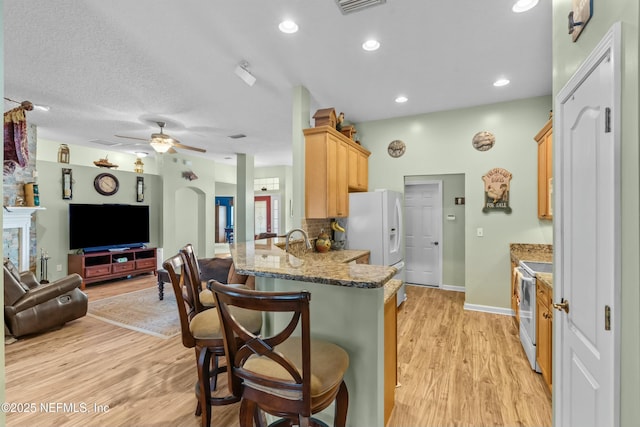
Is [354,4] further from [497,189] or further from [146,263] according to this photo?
[146,263]

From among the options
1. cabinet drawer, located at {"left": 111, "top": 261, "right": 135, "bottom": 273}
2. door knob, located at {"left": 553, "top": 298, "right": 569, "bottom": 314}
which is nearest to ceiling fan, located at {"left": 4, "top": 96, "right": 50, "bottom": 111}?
cabinet drawer, located at {"left": 111, "top": 261, "right": 135, "bottom": 273}

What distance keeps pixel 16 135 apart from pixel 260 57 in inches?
134

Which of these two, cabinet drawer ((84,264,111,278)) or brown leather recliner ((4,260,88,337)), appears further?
cabinet drawer ((84,264,111,278))

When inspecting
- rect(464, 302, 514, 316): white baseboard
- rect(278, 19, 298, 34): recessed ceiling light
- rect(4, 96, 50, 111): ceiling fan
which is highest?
rect(278, 19, 298, 34): recessed ceiling light

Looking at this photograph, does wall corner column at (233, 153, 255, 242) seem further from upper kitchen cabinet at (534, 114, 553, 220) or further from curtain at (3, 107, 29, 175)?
upper kitchen cabinet at (534, 114, 553, 220)

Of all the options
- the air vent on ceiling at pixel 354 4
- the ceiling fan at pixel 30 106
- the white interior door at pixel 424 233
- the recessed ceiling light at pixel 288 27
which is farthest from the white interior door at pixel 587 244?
the ceiling fan at pixel 30 106

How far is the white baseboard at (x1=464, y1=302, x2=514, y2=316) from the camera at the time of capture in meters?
3.99

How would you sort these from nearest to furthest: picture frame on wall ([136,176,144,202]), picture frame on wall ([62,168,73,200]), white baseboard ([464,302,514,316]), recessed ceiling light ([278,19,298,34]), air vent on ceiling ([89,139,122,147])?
1. recessed ceiling light ([278,19,298,34])
2. white baseboard ([464,302,514,316])
3. picture frame on wall ([62,168,73,200])
4. air vent on ceiling ([89,139,122,147])
5. picture frame on wall ([136,176,144,202])

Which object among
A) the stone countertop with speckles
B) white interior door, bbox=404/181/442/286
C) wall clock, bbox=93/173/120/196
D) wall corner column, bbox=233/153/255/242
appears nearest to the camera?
the stone countertop with speckles

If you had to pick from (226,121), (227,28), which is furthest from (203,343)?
(226,121)

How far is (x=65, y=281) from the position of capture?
140 inches

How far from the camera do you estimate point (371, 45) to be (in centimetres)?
267

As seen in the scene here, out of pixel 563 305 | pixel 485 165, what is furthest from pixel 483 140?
pixel 563 305

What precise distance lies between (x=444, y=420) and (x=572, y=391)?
0.88 meters
